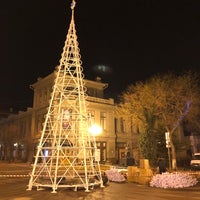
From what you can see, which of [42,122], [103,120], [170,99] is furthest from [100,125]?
[170,99]

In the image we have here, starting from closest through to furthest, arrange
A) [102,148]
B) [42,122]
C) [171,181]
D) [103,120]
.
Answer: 1. [171,181]
2. [102,148]
3. [42,122]
4. [103,120]

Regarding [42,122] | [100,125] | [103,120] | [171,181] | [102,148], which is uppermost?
[103,120]

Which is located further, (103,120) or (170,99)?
(103,120)

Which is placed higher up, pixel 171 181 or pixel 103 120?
pixel 103 120

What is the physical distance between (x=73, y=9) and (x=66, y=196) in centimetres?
982

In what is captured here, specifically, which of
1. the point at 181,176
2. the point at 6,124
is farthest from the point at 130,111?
the point at 6,124

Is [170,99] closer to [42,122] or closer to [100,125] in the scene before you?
[100,125]

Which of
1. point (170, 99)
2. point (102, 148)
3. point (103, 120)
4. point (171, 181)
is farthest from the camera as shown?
point (103, 120)

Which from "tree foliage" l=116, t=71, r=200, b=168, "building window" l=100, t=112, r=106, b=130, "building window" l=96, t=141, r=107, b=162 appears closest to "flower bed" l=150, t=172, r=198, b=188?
"tree foliage" l=116, t=71, r=200, b=168

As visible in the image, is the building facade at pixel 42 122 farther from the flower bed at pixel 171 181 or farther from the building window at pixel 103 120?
the flower bed at pixel 171 181

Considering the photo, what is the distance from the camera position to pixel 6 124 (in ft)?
175

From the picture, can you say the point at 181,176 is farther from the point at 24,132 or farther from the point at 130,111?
the point at 24,132

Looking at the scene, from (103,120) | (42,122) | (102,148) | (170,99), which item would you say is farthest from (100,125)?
(170,99)

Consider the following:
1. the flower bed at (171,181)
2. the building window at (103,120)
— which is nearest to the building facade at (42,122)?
the building window at (103,120)
